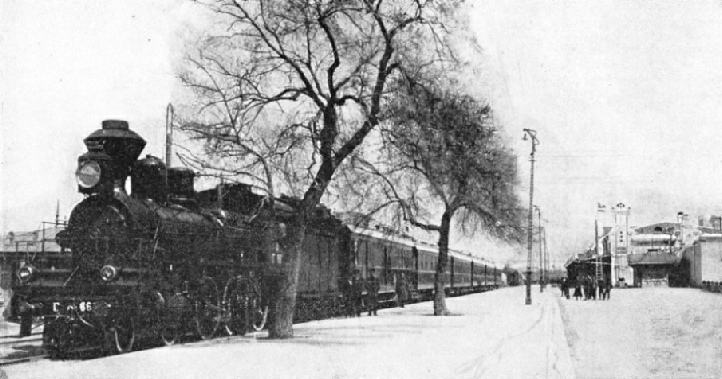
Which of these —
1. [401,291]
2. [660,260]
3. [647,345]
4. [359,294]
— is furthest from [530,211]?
[660,260]

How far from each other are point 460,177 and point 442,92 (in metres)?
5.58

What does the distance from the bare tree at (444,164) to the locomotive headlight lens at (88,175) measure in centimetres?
626

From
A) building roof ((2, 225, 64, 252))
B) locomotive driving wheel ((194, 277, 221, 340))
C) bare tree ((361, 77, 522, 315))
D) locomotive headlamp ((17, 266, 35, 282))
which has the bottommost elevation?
locomotive driving wheel ((194, 277, 221, 340))

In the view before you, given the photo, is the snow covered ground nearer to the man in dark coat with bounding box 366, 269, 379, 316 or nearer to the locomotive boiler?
the locomotive boiler

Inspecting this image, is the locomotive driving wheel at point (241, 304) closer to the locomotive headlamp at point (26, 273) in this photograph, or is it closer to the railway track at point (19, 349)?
the railway track at point (19, 349)

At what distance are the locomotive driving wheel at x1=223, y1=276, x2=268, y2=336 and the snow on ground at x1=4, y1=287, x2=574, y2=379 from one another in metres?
1.05

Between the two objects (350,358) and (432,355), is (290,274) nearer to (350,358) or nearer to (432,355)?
(350,358)

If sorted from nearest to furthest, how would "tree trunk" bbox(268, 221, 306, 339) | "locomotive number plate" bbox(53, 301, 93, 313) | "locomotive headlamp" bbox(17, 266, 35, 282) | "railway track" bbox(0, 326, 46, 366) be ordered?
"railway track" bbox(0, 326, 46, 366)
"locomotive number plate" bbox(53, 301, 93, 313)
"locomotive headlamp" bbox(17, 266, 35, 282)
"tree trunk" bbox(268, 221, 306, 339)

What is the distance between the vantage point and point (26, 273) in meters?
15.3

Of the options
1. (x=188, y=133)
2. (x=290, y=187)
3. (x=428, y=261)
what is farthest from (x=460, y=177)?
(x=428, y=261)

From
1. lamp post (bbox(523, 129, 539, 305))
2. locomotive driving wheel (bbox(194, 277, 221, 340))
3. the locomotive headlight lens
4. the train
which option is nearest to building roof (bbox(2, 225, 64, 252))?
the train

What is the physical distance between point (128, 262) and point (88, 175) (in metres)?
1.87

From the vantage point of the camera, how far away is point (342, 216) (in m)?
28.4

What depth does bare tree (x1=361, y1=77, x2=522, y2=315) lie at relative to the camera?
19.5 m
